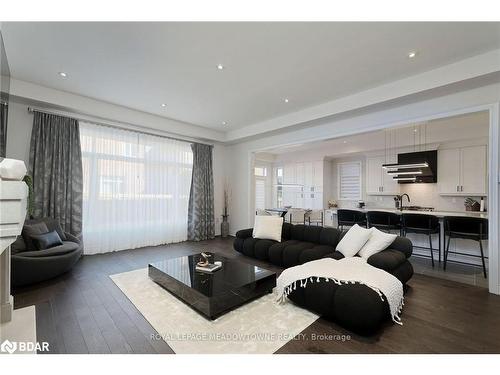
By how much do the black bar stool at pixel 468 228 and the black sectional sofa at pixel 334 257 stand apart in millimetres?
1165

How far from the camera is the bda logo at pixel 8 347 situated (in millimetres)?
1702

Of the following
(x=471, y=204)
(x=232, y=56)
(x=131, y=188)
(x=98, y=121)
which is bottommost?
(x=471, y=204)

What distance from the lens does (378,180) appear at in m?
6.86

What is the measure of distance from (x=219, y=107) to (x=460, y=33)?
3.49m

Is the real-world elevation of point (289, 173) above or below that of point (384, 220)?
above

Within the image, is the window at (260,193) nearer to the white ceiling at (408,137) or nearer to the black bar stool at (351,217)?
the white ceiling at (408,137)

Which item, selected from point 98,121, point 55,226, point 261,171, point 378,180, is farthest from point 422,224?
point 98,121

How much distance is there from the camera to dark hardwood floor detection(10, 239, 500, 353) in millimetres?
1839

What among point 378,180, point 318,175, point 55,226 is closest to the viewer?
point 55,226

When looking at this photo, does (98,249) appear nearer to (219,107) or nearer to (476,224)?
(219,107)

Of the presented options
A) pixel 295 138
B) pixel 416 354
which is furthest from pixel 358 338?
pixel 295 138

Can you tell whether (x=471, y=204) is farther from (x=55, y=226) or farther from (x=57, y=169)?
(x=57, y=169)

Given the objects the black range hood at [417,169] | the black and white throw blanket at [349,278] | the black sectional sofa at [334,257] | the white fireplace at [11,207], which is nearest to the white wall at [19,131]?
the white fireplace at [11,207]

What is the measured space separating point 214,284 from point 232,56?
8.83ft
